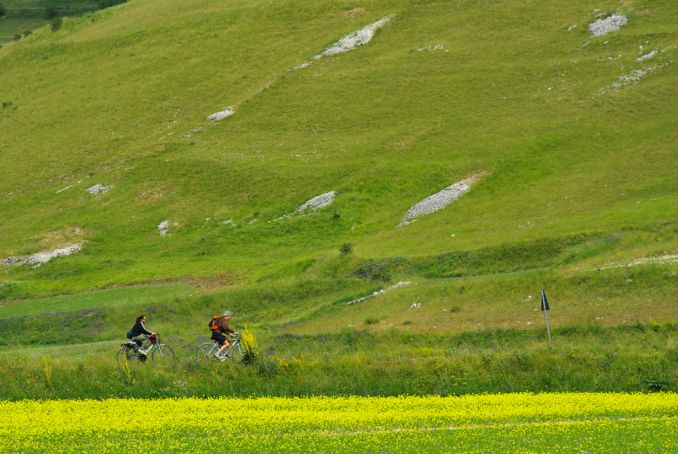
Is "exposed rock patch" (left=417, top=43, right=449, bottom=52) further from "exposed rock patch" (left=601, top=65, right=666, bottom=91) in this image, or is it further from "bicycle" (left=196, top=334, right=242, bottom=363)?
"bicycle" (left=196, top=334, right=242, bottom=363)

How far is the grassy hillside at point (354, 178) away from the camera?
50594 millimetres

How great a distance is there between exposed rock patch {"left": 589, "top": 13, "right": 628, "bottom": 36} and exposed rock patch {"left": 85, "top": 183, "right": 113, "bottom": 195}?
191 feet

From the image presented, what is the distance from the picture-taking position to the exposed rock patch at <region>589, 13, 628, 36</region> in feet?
349

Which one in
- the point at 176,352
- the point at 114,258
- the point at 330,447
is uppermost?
the point at 330,447

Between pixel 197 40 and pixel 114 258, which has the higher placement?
pixel 197 40

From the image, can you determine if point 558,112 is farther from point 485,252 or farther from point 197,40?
point 197,40

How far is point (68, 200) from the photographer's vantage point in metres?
96.9

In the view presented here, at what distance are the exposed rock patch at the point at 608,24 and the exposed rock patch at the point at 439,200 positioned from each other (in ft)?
119

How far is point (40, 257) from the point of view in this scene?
84.2m

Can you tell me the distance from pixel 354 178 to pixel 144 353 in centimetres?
4724

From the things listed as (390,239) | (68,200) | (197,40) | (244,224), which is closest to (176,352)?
(390,239)

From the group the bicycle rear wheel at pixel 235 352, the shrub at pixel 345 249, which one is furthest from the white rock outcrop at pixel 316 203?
the bicycle rear wheel at pixel 235 352

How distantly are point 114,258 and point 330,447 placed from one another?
199 feet

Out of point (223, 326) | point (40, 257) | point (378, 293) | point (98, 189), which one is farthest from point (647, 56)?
point (223, 326)
